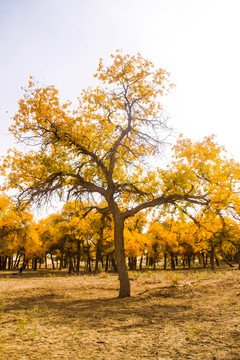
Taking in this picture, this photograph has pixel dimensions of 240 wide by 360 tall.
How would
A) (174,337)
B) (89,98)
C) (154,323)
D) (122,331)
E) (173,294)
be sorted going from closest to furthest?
(174,337), (122,331), (154,323), (173,294), (89,98)

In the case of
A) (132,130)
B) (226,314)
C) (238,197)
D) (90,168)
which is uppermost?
(132,130)

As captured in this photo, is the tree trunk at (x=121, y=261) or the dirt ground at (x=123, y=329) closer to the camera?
the dirt ground at (x=123, y=329)

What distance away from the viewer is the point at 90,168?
12047 mm

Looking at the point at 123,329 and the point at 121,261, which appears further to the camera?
the point at 121,261

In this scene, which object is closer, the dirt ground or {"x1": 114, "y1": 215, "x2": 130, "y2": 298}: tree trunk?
the dirt ground

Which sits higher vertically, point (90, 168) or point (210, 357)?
point (90, 168)

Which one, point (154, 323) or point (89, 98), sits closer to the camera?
point (154, 323)

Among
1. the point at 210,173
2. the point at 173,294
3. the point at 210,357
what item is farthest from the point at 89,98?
the point at 210,357

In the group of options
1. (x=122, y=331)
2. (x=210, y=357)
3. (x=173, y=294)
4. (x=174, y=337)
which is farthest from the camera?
(x=173, y=294)

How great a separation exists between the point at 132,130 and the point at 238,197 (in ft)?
17.8

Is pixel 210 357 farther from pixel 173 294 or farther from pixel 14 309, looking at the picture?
pixel 173 294

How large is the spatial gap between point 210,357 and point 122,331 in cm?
235

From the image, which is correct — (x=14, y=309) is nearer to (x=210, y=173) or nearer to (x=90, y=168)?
(x=90, y=168)

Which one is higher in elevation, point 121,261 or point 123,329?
point 121,261
